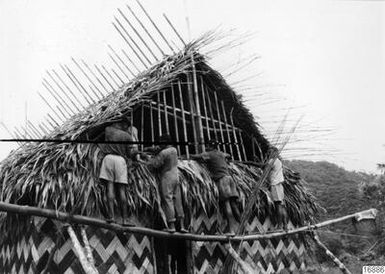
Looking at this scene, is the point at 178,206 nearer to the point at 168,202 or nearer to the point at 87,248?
the point at 168,202

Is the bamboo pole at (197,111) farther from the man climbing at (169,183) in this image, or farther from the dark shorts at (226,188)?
the man climbing at (169,183)

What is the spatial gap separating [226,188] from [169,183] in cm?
88

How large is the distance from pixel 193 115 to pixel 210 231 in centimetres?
153

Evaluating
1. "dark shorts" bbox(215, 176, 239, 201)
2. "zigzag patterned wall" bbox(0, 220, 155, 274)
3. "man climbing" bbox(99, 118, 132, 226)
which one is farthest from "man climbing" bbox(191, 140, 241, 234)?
"man climbing" bbox(99, 118, 132, 226)

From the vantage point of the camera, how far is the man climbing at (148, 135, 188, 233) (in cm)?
584

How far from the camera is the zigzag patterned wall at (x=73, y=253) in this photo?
18.0ft

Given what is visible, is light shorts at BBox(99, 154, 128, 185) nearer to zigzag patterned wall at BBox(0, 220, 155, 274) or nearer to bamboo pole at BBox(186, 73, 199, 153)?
zigzag patterned wall at BBox(0, 220, 155, 274)

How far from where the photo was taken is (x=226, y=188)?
642 cm

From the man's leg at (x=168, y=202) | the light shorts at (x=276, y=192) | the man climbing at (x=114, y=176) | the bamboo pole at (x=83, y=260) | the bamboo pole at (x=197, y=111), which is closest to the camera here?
the bamboo pole at (x=83, y=260)

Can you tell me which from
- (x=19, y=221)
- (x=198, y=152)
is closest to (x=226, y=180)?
(x=198, y=152)

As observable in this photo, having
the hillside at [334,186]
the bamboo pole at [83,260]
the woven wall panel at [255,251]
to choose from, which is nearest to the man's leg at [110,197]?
the bamboo pole at [83,260]

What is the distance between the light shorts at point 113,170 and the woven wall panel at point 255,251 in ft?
4.22

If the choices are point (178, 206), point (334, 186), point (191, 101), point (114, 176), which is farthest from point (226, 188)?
point (334, 186)

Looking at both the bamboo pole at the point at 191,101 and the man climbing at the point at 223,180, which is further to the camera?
the bamboo pole at the point at 191,101
